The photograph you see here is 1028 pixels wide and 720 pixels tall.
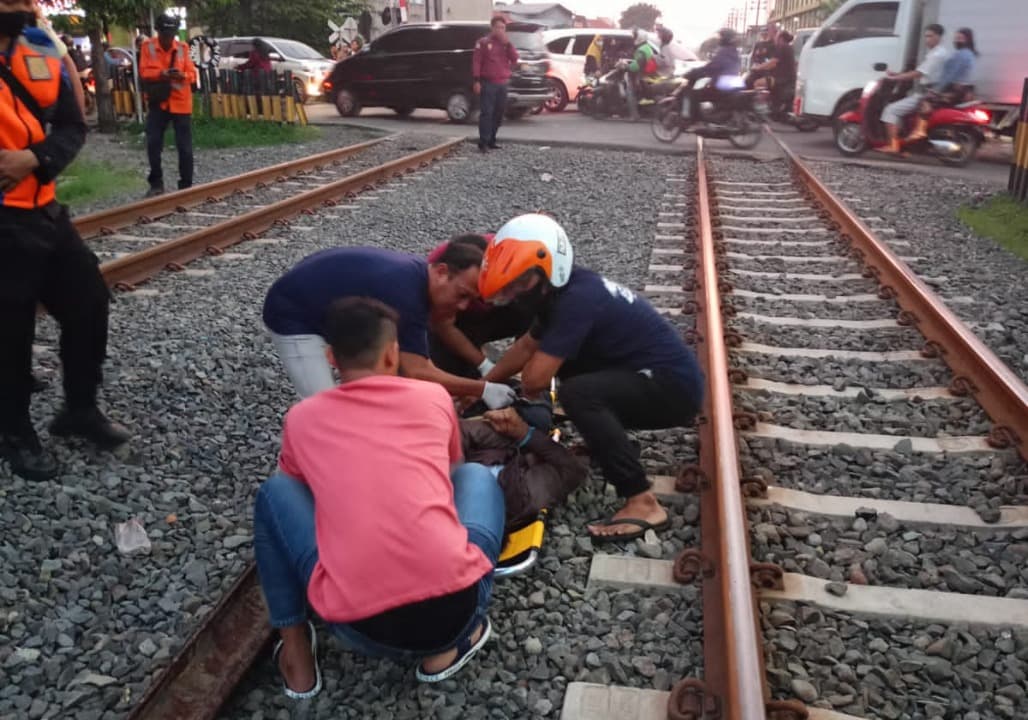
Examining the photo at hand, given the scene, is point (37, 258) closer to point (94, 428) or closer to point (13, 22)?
point (94, 428)

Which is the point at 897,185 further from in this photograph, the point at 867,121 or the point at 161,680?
the point at 161,680

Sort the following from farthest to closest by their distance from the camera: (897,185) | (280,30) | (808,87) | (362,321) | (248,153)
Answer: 1. (280,30)
2. (808,87)
3. (248,153)
4. (897,185)
5. (362,321)

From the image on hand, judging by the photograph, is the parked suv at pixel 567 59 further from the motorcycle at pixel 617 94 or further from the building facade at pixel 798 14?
the building facade at pixel 798 14

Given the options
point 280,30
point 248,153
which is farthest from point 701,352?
point 280,30

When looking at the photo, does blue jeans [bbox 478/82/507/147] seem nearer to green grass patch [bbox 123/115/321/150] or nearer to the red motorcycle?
green grass patch [bbox 123/115/321/150]

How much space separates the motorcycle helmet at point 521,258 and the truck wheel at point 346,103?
55.5 feet

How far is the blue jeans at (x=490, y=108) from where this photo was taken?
1320 centimetres

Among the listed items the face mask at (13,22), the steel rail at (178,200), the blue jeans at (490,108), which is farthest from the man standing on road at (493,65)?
the face mask at (13,22)

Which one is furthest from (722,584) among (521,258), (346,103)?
(346,103)

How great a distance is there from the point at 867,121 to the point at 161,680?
13.8 meters

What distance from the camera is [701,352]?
485 cm

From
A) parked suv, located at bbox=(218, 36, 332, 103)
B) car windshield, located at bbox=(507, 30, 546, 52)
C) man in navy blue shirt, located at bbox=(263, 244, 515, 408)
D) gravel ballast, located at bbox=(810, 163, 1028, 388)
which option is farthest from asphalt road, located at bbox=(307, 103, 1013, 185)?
man in navy blue shirt, located at bbox=(263, 244, 515, 408)

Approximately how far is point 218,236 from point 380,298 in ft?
15.2

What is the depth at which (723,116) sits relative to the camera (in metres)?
14.9
